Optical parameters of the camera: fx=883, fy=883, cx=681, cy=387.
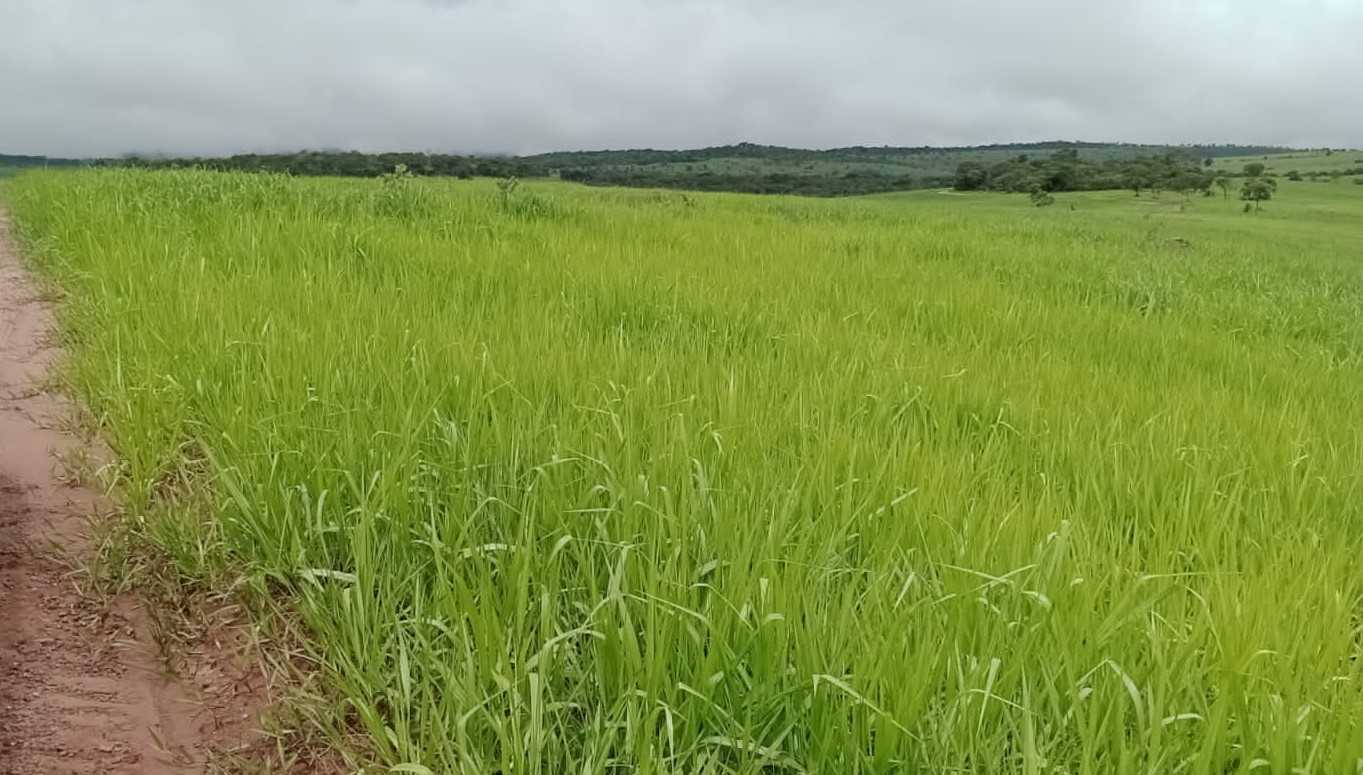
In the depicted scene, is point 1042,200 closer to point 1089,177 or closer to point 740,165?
point 1089,177

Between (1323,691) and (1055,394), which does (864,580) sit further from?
(1055,394)

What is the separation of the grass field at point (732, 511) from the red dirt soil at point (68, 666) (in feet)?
0.72

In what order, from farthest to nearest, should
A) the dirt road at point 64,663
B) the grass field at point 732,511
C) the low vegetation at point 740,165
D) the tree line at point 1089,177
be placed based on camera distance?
the tree line at point 1089,177, the low vegetation at point 740,165, the dirt road at point 64,663, the grass field at point 732,511

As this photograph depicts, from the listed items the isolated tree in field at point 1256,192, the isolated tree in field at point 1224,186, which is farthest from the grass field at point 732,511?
the isolated tree in field at point 1224,186

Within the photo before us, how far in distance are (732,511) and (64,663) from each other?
4.76 ft

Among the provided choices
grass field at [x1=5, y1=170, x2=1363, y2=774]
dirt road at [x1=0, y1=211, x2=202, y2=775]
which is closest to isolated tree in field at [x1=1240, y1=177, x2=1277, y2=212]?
grass field at [x1=5, y1=170, x2=1363, y2=774]

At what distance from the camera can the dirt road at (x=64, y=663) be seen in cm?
160

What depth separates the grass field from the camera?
1461 millimetres

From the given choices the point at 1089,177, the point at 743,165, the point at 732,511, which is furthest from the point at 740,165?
the point at 732,511

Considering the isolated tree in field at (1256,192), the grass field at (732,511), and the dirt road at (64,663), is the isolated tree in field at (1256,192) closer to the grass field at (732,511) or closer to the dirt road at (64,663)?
the grass field at (732,511)

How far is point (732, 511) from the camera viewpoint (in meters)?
2.02

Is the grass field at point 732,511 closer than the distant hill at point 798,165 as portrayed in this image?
Yes

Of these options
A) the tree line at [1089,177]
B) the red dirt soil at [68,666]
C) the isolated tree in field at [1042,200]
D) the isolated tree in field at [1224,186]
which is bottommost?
the red dirt soil at [68,666]

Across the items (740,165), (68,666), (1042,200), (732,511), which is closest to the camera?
(68,666)
